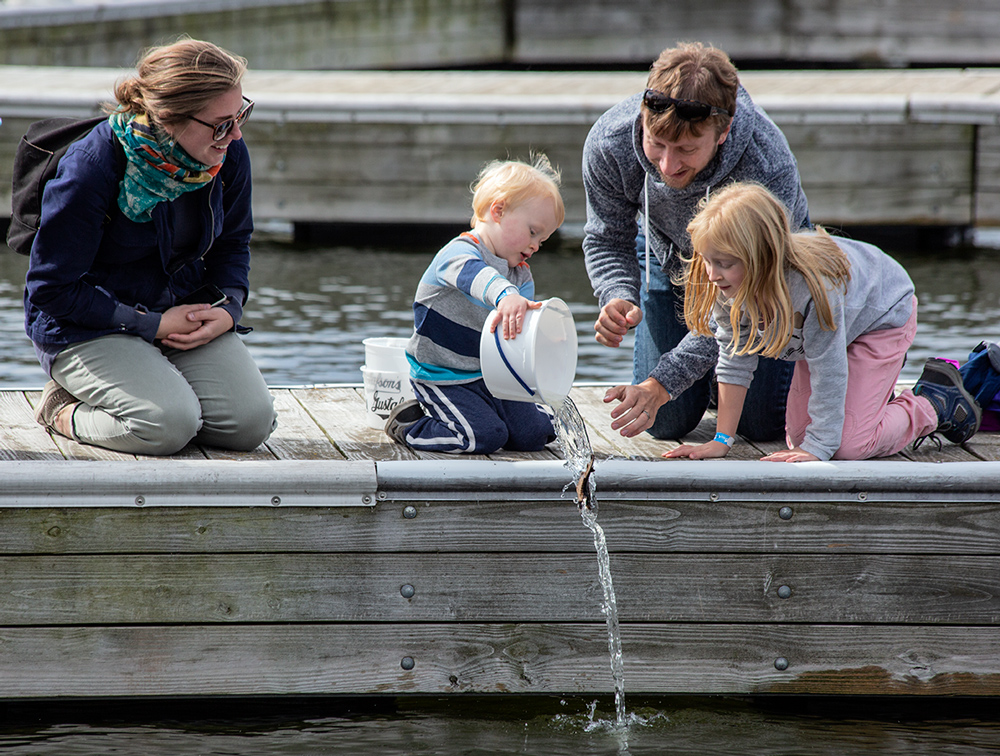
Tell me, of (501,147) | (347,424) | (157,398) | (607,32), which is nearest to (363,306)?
(501,147)

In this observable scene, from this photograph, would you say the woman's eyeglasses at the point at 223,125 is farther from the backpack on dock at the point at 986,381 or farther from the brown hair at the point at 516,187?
the backpack on dock at the point at 986,381

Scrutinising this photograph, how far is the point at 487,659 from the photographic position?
130 inches

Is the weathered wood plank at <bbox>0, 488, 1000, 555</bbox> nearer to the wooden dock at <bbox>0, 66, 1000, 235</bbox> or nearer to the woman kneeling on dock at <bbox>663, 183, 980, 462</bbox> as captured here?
the woman kneeling on dock at <bbox>663, 183, 980, 462</bbox>

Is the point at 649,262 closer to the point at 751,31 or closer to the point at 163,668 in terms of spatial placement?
the point at 163,668

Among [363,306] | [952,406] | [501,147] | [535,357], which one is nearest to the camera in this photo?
[535,357]

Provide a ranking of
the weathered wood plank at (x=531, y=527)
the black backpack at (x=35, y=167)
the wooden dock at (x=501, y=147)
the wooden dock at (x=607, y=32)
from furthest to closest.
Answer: the wooden dock at (x=607, y=32), the wooden dock at (x=501, y=147), the black backpack at (x=35, y=167), the weathered wood plank at (x=531, y=527)

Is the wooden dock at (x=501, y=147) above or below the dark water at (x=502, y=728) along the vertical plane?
above

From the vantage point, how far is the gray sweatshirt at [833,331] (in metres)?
3.37

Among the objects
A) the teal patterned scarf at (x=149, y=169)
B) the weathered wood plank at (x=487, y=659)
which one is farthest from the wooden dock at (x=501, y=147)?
the weathered wood plank at (x=487, y=659)

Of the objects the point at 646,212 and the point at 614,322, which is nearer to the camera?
the point at 614,322

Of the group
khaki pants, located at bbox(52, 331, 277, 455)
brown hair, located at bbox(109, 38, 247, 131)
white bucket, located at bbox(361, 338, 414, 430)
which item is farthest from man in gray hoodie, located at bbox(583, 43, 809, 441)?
brown hair, located at bbox(109, 38, 247, 131)

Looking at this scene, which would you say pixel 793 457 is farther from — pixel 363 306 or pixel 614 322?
pixel 363 306

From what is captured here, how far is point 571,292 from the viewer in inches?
315

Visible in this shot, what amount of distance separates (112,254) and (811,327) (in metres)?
1.89
